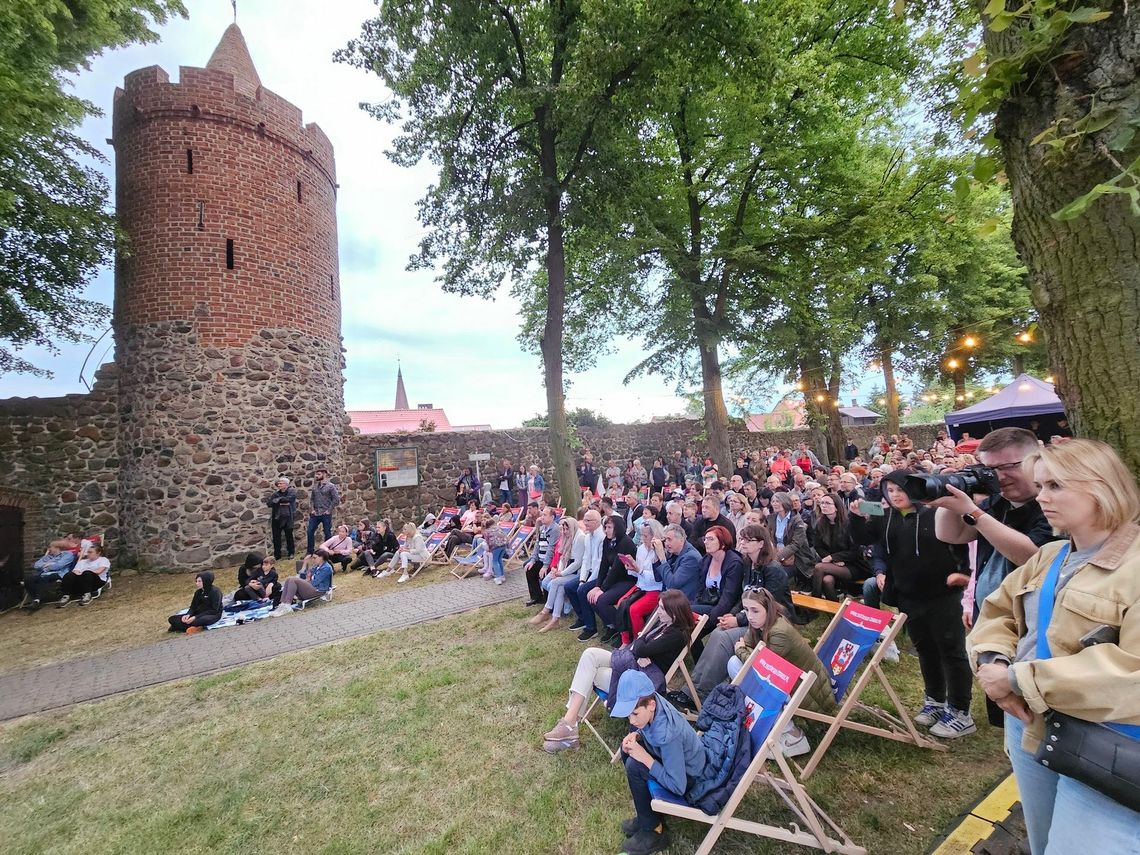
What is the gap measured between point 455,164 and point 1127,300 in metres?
11.0

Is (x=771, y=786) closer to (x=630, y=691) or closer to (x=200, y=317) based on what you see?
(x=630, y=691)

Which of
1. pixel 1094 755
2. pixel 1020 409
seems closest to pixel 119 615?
pixel 1094 755

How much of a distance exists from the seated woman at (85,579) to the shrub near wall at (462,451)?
4715 millimetres

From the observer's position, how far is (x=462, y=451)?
50.6 ft

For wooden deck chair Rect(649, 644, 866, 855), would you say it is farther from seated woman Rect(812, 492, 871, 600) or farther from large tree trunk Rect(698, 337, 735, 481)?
large tree trunk Rect(698, 337, 735, 481)

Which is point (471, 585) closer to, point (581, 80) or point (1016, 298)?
point (581, 80)

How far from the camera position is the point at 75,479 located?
33.2ft

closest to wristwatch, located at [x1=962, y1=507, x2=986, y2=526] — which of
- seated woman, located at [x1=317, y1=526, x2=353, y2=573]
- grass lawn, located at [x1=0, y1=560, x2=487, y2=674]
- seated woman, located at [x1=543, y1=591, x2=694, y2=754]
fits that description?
A: seated woman, located at [x1=543, y1=591, x2=694, y2=754]

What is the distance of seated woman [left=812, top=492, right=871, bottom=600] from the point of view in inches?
213

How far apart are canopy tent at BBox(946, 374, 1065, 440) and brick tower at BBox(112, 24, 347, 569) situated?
17.8 m

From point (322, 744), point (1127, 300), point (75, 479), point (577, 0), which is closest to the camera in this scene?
point (1127, 300)

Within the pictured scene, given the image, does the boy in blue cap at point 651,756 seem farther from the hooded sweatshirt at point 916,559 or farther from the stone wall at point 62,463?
the stone wall at point 62,463

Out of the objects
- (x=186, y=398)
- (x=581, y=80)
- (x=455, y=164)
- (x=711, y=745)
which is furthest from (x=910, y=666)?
(x=186, y=398)

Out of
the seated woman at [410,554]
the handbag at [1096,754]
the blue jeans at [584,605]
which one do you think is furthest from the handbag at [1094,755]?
the seated woman at [410,554]
